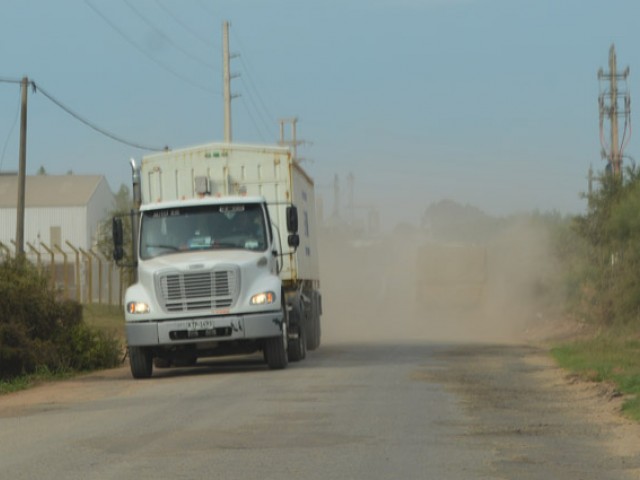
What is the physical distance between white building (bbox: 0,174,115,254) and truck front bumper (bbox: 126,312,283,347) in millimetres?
63734

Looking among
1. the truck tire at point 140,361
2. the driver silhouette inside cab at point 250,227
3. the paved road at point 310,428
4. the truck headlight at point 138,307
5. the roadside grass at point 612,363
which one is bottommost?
the paved road at point 310,428

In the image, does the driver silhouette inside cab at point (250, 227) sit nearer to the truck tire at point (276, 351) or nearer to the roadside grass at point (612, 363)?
the truck tire at point (276, 351)

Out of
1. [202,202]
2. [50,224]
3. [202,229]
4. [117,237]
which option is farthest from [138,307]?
[50,224]

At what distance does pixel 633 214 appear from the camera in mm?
36188

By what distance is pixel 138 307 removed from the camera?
20.8m

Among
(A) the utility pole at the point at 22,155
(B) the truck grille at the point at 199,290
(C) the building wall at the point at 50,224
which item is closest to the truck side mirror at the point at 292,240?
(B) the truck grille at the point at 199,290

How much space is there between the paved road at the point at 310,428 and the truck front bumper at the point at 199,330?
0.67m

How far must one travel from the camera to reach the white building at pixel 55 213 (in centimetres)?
8432

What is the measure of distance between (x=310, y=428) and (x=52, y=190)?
253 ft

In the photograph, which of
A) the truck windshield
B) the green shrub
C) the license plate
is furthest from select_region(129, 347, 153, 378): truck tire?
the green shrub

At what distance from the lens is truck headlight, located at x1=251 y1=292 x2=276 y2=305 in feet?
68.2

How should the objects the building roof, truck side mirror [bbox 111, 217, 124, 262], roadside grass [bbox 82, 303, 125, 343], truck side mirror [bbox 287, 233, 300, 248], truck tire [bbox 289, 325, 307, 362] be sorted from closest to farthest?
truck side mirror [bbox 111, 217, 124, 262] < truck side mirror [bbox 287, 233, 300, 248] < truck tire [bbox 289, 325, 307, 362] < roadside grass [bbox 82, 303, 125, 343] < the building roof

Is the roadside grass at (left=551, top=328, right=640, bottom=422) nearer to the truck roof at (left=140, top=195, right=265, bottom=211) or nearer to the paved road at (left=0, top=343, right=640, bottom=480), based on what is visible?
the paved road at (left=0, top=343, right=640, bottom=480)

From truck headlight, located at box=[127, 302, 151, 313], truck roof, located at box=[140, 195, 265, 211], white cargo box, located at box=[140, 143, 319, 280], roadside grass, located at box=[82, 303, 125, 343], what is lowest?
roadside grass, located at box=[82, 303, 125, 343]
